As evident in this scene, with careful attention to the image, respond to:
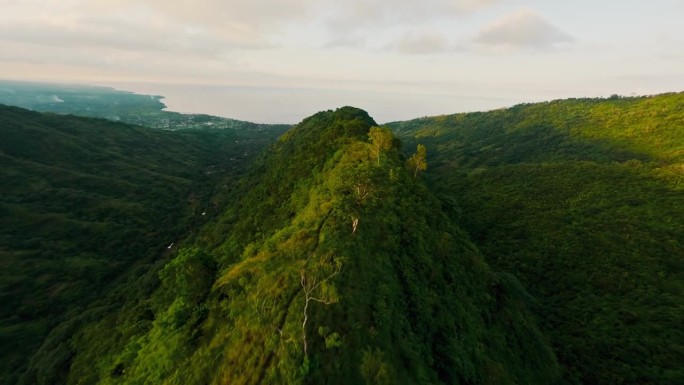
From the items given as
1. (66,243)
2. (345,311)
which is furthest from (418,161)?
(66,243)

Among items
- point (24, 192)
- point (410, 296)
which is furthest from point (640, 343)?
point (24, 192)

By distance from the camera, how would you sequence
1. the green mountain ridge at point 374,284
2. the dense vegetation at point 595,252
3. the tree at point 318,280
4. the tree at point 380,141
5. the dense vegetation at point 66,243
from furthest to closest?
the dense vegetation at point 66,243 → the tree at point 380,141 → the dense vegetation at point 595,252 → the green mountain ridge at point 374,284 → the tree at point 318,280

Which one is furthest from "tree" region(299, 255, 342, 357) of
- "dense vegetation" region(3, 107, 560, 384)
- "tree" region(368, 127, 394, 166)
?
"tree" region(368, 127, 394, 166)

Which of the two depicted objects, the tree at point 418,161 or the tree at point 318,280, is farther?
the tree at point 418,161

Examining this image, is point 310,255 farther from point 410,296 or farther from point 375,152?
point 375,152

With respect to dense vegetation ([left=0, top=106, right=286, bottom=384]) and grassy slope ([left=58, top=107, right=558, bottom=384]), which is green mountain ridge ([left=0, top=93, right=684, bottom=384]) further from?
dense vegetation ([left=0, top=106, right=286, bottom=384])

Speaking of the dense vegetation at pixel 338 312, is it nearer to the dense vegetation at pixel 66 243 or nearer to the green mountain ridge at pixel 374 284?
the green mountain ridge at pixel 374 284

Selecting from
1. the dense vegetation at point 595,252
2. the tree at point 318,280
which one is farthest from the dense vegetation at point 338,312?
the dense vegetation at point 595,252

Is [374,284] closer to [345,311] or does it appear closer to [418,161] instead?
[345,311]
